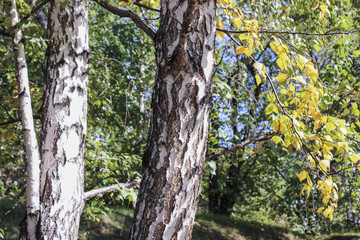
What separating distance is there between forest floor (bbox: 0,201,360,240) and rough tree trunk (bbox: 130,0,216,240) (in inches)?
255

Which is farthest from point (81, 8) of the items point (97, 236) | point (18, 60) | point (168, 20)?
point (97, 236)

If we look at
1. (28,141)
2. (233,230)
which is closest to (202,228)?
(233,230)

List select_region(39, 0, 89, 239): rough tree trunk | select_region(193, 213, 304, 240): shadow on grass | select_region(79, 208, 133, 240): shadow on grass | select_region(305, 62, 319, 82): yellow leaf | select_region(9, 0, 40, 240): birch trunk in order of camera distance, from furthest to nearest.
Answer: select_region(193, 213, 304, 240): shadow on grass < select_region(79, 208, 133, 240): shadow on grass < select_region(39, 0, 89, 239): rough tree trunk < select_region(9, 0, 40, 240): birch trunk < select_region(305, 62, 319, 82): yellow leaf

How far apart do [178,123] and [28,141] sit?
1108 mm

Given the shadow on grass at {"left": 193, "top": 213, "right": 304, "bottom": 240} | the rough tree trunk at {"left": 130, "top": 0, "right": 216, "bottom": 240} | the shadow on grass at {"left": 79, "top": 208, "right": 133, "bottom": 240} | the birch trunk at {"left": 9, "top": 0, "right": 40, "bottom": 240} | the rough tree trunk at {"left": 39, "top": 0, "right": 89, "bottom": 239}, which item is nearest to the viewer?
the rough tree trunk at {"left": 130, "top": 0, "right": 216, "bottom": 240}

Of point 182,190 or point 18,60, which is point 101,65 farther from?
point 182,190

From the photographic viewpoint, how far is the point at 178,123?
145 centimetres

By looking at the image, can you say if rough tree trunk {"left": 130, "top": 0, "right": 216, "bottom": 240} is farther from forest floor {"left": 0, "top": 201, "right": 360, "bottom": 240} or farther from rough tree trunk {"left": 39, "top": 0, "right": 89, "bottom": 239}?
forest floor {"left": 0, "top": 201, "right": 360, "bottom": 240}

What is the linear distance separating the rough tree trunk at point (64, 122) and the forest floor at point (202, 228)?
5554 millimetres

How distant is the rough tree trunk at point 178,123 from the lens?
142 centimetres

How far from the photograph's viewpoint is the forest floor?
309 inches

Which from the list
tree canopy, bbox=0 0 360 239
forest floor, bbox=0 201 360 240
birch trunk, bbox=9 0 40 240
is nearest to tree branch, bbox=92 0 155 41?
tree canopy, bbox=0 0 360 239

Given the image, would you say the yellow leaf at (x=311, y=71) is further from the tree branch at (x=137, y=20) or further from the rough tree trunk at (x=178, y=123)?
the tree branch at (x=137, y=20)

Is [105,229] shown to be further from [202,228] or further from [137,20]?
[137,20]
